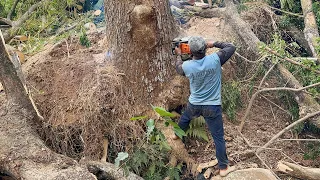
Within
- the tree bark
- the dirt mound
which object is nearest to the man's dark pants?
the dirt mound

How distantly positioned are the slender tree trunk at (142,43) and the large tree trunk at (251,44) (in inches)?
45.8

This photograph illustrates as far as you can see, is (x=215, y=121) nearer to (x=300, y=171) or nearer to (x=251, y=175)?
(x=251, y=175)

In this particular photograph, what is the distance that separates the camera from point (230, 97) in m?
4.53

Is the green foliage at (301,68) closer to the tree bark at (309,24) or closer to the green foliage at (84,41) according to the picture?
the tree bark at (309,24)

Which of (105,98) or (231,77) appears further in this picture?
(231,77)

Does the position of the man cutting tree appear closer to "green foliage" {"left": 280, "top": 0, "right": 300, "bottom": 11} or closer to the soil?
the soil

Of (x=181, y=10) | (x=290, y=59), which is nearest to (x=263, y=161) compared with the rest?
(x=290, y=59)

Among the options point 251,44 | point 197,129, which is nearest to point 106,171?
point 197,129

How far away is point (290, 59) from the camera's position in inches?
168

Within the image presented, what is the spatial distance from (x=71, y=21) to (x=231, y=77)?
2.73m

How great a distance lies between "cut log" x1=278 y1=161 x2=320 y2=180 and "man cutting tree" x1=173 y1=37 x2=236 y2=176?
599 mm

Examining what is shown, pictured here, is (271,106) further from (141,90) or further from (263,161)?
(141,90)

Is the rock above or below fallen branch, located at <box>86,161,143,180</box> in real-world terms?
below

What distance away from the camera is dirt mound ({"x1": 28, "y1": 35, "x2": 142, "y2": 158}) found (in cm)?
406
